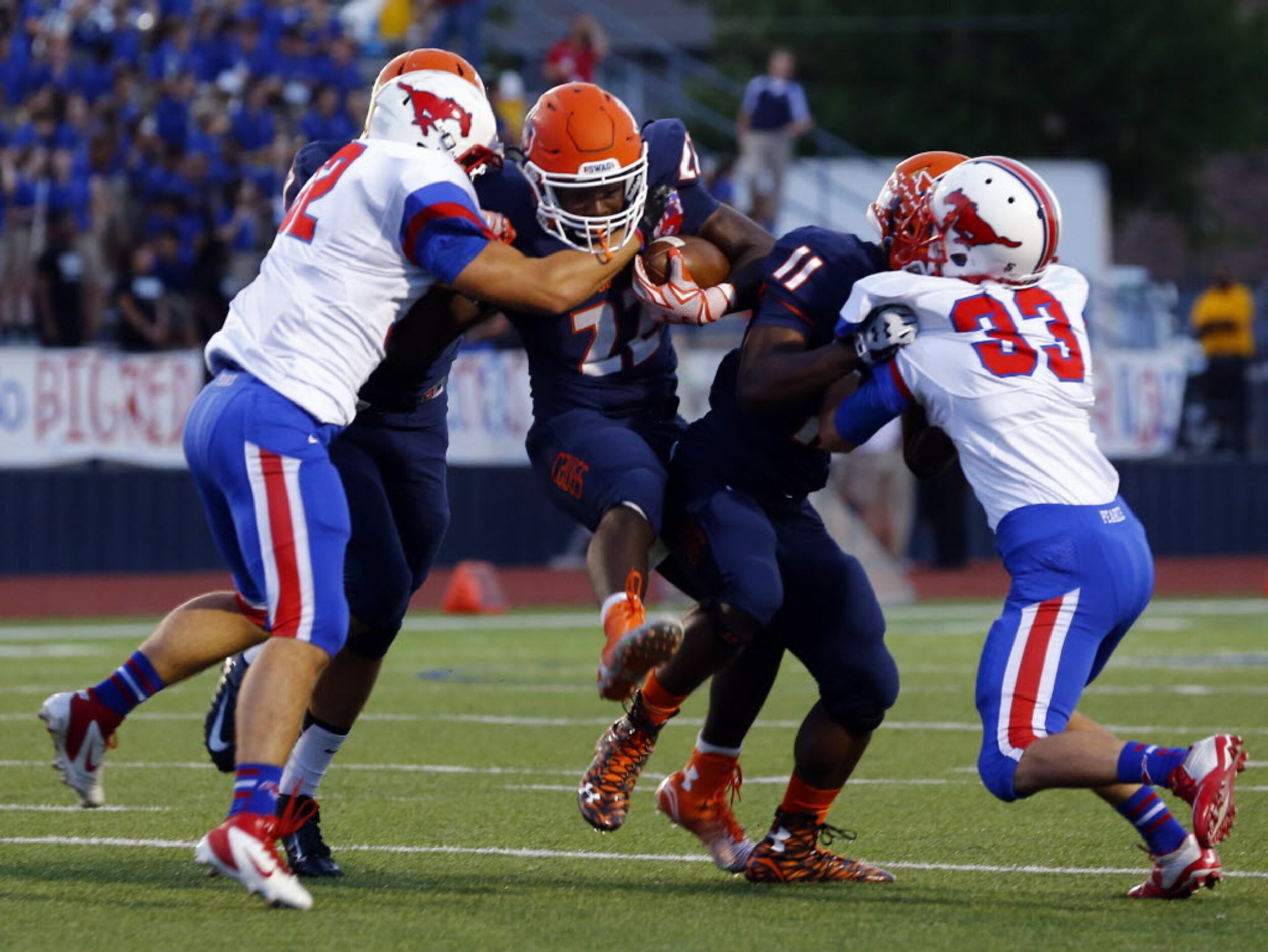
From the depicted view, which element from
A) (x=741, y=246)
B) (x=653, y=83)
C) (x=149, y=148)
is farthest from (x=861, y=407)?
(x=653, y=83)

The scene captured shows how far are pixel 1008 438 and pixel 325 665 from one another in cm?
152

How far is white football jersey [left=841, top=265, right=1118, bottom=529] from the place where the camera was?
4.75 metres

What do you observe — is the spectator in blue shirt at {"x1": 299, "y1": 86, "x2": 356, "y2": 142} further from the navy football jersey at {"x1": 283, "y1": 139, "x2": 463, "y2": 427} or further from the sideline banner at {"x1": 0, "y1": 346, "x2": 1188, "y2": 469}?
the navy football jersey at {"x1": 283, "y1": 139, "x2": 463, "y2": 427}

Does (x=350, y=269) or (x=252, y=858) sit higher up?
(x=350, y=269)

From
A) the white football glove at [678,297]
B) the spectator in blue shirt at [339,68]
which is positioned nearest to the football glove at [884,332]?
the white football glove at [678,297]

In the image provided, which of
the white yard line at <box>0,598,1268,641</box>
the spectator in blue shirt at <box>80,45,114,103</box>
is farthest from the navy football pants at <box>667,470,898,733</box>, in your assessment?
the spectator in blue shirt at <box>80,45,114,103</box>

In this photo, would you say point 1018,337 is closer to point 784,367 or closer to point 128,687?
point 784,367

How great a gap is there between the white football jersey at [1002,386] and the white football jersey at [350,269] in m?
0.94

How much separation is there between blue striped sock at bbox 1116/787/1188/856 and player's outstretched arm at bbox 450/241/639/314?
5.26ft

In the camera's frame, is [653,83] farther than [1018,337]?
Yes

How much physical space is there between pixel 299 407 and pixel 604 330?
3.09 ft

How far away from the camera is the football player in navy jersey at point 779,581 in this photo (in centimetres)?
503

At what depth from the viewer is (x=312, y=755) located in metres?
5.37

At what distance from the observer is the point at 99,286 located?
15.0 m
